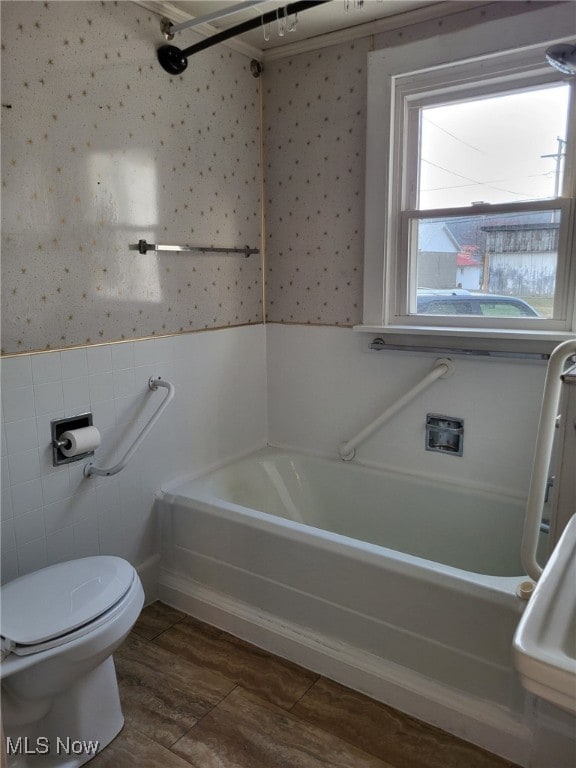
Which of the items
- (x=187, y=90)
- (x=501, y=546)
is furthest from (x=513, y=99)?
(x=501, y=546)

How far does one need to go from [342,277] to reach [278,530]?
3.91 ft

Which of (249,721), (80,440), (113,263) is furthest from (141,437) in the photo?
(249,721)

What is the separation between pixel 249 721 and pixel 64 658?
0.63m

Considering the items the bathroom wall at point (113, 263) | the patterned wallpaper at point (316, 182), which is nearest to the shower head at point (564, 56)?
the patterned wallpaper at point (316, 182)

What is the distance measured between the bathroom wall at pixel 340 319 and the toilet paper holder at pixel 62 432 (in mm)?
1106

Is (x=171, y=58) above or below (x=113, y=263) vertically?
above

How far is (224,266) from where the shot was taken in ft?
8.15

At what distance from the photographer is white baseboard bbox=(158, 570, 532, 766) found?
152cm

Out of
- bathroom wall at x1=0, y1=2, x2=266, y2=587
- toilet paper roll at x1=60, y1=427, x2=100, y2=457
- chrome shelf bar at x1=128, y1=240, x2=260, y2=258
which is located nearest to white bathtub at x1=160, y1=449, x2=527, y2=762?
bathroom wall at x1=0, y1=2, x2=266, y2=587

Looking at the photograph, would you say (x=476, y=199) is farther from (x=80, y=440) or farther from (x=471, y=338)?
(x=80, y=440)

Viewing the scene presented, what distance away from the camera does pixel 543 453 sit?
1.29 m

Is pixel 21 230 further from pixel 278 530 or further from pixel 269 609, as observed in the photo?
pixel 269 609

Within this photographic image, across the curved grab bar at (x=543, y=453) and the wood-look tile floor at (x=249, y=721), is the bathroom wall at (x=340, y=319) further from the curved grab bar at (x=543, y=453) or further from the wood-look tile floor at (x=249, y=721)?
the wood-look tile floor at (x=249, y=721)

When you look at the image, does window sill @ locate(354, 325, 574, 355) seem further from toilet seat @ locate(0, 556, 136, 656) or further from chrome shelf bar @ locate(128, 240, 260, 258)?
toilet seat @ locate(0, 556, 136, 656)
